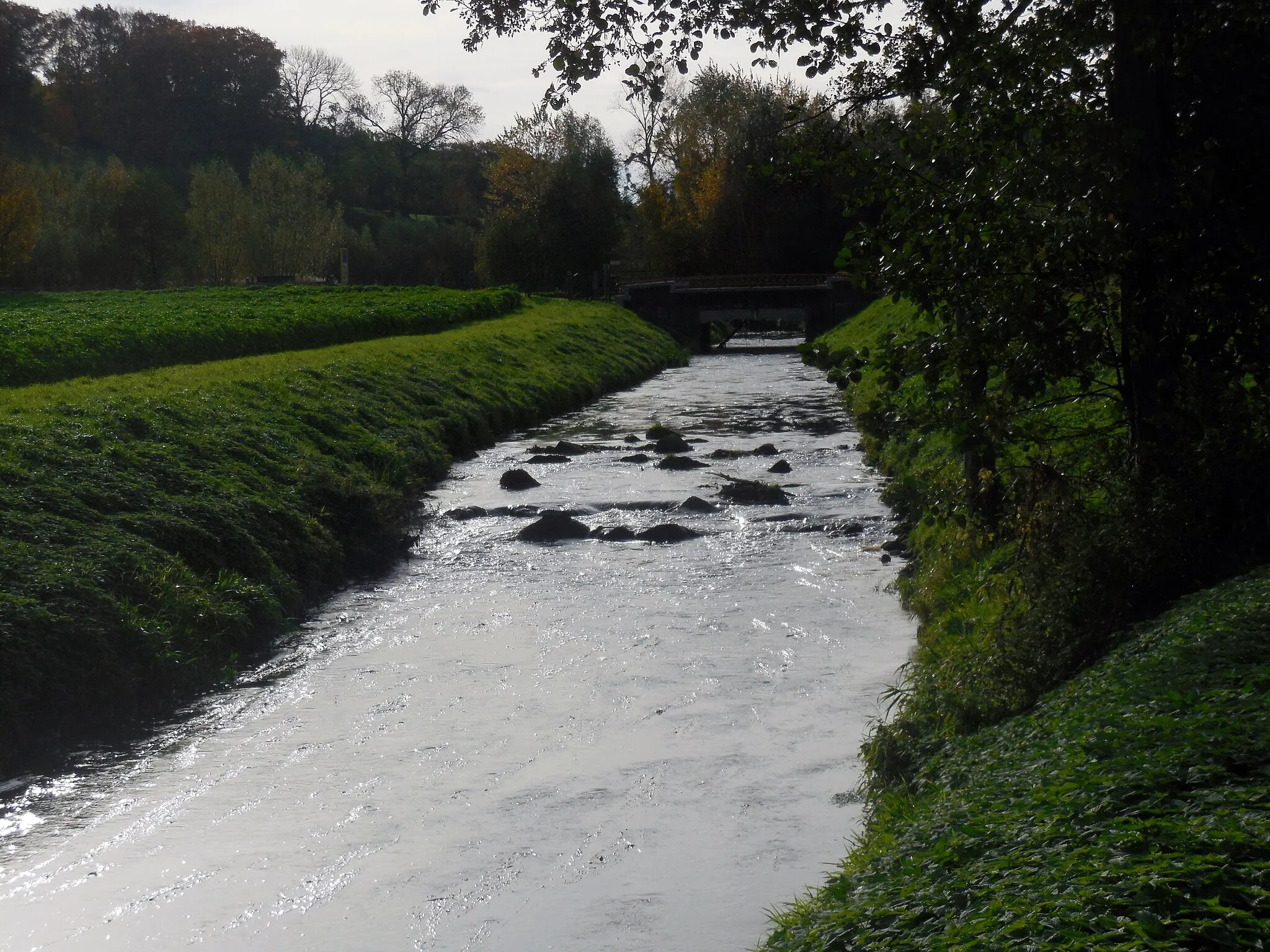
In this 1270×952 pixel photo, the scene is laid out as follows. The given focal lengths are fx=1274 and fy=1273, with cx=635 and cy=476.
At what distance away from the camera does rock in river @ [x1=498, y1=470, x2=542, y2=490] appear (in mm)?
19906

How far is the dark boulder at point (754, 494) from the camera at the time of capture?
18.4 metres

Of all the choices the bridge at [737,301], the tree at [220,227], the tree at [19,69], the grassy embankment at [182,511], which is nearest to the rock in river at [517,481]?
the grassy embankment at [182,511]

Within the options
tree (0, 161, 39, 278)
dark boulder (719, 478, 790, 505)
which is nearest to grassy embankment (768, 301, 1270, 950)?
dark boulder (719, 478, 790, 505)

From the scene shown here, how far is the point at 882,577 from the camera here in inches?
536

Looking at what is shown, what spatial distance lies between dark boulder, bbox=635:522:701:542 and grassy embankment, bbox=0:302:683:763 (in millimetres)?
3034

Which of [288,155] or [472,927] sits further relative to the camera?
[288,155]

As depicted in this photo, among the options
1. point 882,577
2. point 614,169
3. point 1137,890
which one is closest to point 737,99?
point 614,169

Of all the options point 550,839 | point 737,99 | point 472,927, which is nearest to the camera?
point 472,927

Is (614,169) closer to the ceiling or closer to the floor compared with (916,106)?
closer to the ceiling

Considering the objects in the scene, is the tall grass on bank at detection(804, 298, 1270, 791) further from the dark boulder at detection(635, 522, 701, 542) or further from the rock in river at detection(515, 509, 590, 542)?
the rock in river at detection(515, 509, 590, 542)

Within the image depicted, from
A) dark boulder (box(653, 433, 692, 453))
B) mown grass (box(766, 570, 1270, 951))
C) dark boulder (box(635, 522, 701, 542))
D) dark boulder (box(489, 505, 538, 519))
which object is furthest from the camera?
dark boulder (box(653, 433, 692, 453))

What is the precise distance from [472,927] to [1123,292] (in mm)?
5036

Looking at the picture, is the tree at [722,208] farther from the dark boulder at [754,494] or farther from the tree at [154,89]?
the dark boulder at [754,494]

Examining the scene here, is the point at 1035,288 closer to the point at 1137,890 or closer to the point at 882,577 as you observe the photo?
the point at 1137,890
